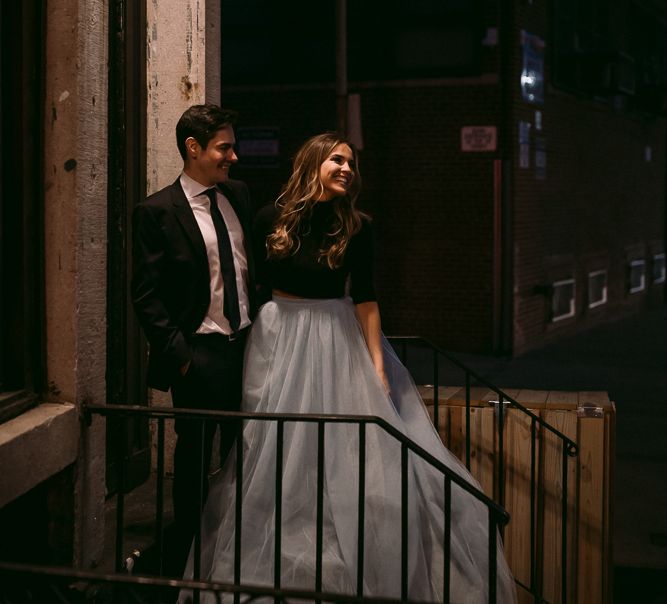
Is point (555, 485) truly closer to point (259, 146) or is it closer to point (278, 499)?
point (278, 499)

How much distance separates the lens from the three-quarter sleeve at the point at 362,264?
4855mm

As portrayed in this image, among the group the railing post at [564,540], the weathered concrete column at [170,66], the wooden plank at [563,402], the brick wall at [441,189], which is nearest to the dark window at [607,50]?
the brick wall at [441,189]

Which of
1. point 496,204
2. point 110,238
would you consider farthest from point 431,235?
point 110,238

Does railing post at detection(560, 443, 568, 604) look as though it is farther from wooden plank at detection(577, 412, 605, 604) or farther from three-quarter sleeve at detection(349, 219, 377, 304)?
three-quarter sleeve at detection(349, 219, 377, 304)

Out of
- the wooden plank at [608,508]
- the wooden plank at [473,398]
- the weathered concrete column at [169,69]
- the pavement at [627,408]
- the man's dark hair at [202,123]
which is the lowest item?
the pavement at [627,408]

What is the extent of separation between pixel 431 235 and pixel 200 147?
10.7m

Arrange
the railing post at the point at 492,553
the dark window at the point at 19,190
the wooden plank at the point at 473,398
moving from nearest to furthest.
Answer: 1. the railing post at the point at 492,553
2. the dark window at the point at 19,190
3. the wooden plank at the point at 473,398

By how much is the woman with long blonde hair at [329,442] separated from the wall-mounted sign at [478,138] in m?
10.2

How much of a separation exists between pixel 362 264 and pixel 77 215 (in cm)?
124

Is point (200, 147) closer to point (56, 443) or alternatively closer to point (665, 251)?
point (56, 443)

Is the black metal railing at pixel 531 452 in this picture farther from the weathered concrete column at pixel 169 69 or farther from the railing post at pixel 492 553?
the railing post at pixel 492 553

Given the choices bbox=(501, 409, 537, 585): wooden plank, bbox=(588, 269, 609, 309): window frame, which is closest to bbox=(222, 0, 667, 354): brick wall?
bbox=(588, 269, 609, 309): window frame

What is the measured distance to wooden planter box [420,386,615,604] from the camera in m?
5.52

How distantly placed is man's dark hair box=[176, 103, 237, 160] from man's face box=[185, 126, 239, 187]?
0.7 inches
